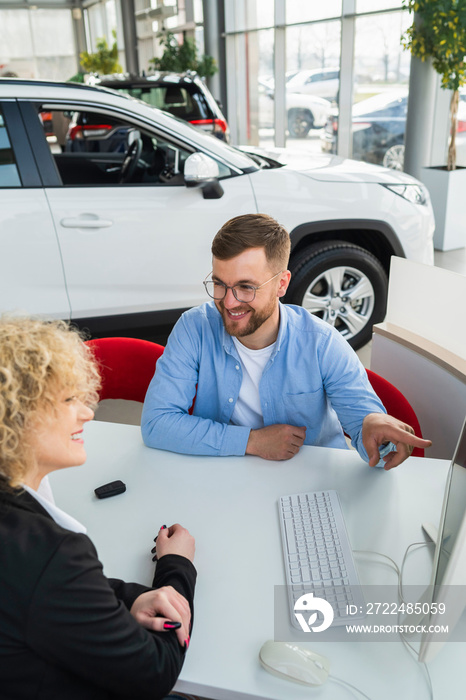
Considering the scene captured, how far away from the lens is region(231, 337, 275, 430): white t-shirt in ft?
6.13

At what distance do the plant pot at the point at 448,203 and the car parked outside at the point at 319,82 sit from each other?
345cm

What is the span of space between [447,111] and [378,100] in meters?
1.64

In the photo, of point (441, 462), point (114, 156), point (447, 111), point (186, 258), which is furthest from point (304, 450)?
point (447, 111)

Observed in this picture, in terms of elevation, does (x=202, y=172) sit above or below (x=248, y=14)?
below

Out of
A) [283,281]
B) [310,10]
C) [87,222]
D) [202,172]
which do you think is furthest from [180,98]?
[283,281]

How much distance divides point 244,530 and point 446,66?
499 cm

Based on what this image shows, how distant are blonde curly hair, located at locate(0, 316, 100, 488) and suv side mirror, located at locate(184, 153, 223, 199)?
2349 millimetres

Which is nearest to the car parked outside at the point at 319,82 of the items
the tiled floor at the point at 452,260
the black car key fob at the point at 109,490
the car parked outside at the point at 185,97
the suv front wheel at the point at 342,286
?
the car parked outside at the point at 185,97

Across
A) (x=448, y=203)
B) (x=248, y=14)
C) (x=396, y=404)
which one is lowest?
(x=448, y=203)

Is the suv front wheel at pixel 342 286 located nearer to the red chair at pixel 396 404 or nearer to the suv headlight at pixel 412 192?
the suv headlight at pixel 412 192

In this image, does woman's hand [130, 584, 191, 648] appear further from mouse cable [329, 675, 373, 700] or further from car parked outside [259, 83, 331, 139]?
car parked outside [259, 83, 331, 139]

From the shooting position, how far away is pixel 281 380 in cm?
182

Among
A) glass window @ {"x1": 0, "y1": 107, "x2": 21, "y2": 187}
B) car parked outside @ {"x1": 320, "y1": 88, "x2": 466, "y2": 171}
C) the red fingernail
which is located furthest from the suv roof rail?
car parked outside @ {"x1": 320, "y1": 88, "x2": 466, "y2": 171}

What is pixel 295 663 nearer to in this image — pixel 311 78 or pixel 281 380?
pixel 281 380
